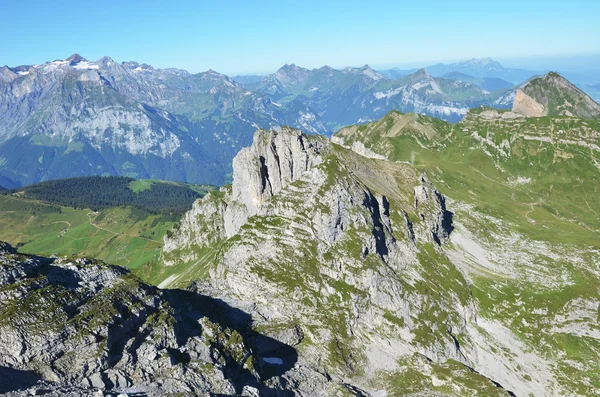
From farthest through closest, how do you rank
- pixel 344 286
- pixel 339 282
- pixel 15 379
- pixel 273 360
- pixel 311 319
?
pixel 339 282 < pixel 344 286 < pixel 311 319 < pixel 273 360 < pixel 15 379

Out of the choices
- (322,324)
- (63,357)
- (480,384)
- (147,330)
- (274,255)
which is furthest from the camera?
(274,255)

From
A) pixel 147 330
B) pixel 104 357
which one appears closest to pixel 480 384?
pixel 147 330

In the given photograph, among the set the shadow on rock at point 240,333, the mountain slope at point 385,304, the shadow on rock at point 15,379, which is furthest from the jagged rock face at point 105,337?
the mountain slope at point 385,304

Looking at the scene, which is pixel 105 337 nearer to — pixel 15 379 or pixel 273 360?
pixel 15 379

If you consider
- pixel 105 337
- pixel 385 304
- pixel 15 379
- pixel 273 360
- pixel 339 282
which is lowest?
pixel 273 360

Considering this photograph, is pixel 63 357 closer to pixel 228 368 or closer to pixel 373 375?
pixel 228 368

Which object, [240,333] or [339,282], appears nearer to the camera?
[240,333]

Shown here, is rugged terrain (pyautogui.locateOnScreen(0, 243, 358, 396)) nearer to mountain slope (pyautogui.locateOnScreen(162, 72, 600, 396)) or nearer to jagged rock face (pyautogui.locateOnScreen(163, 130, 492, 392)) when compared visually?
jagged rock face (pyautogui.locateOnScreen(163, 130, 492, 392))

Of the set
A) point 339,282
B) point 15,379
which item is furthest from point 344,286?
point 15,379

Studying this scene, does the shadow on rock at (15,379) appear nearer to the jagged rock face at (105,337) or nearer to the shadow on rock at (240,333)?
the jagged rock face at (105,337)
